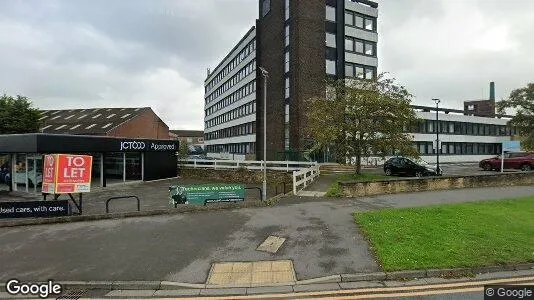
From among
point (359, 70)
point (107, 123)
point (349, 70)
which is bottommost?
point (107, 123)

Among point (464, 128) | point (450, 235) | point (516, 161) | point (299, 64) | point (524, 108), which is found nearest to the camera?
point (450, 235)

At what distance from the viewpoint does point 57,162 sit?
41.7 ft

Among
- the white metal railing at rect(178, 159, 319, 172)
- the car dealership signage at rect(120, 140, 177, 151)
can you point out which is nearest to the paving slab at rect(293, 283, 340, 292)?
the white metal railing at rect(178, 159, 319, 172)

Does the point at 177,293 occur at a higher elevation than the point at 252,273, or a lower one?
lower

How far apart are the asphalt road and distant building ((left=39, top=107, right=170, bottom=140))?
32.8 m

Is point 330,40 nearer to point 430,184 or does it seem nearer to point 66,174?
point 430,184

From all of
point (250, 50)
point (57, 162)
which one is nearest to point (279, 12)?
point (250, 50)

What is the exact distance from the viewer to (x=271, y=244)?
352 inches

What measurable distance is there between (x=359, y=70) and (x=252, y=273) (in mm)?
35405

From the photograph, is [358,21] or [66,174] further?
[358,21]

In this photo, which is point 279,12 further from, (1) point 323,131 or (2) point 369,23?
(1) point 323,131

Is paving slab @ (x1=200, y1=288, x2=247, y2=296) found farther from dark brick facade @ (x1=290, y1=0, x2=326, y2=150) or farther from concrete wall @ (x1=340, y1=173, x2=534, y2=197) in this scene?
dark brick facade @ (x1=290, y1=0, x2=326, y2=150)

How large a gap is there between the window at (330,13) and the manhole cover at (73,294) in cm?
3623
